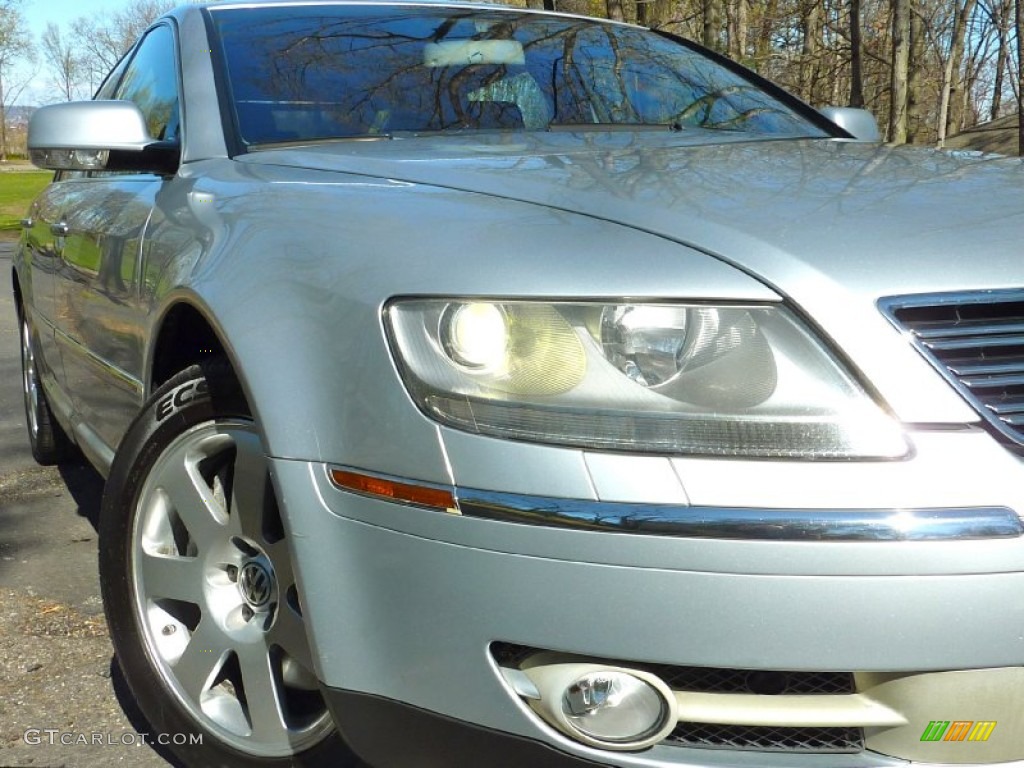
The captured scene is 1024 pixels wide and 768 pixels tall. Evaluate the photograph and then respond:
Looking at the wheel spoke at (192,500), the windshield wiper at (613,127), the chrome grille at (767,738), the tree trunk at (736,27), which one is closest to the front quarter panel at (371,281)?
the wheel spoke at (192,500)

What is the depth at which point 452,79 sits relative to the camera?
112 inches

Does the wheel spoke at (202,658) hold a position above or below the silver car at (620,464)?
below

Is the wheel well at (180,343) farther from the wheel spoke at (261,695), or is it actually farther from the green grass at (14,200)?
the green grass at (14,200)

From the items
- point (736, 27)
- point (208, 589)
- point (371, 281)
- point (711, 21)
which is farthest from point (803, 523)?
point (736, 27)

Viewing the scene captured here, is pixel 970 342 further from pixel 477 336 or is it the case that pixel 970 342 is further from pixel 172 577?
pixel 172 577

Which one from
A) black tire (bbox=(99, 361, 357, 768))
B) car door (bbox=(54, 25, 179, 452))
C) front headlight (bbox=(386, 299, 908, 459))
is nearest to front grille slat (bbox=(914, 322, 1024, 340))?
front headlight (bbox=(386, 299, 908, 459))

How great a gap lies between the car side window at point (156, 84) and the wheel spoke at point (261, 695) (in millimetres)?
1375

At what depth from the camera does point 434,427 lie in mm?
1534

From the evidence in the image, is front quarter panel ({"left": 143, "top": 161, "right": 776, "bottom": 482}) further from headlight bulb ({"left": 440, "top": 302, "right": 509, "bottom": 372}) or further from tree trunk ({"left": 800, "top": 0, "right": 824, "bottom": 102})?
tree trunk ({"left": 800, "top": 0, "right": 824, "bottom": 102})

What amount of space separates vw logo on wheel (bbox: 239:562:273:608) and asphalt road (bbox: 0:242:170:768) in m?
0.53

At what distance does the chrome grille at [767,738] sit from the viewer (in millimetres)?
1531

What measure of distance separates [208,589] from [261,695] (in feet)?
0.75

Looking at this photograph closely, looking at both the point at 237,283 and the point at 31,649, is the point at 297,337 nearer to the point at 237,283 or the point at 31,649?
the point at 237,283

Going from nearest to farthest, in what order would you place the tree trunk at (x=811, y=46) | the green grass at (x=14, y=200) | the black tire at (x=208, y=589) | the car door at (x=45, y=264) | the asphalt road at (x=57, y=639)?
the black tire at (x=208, y=589), the asphalt road at (x=57, y=639), the car door at (x=45, y=264), the tree trunk at (x=811, y=46), the green grass at (x=14, y=200)
